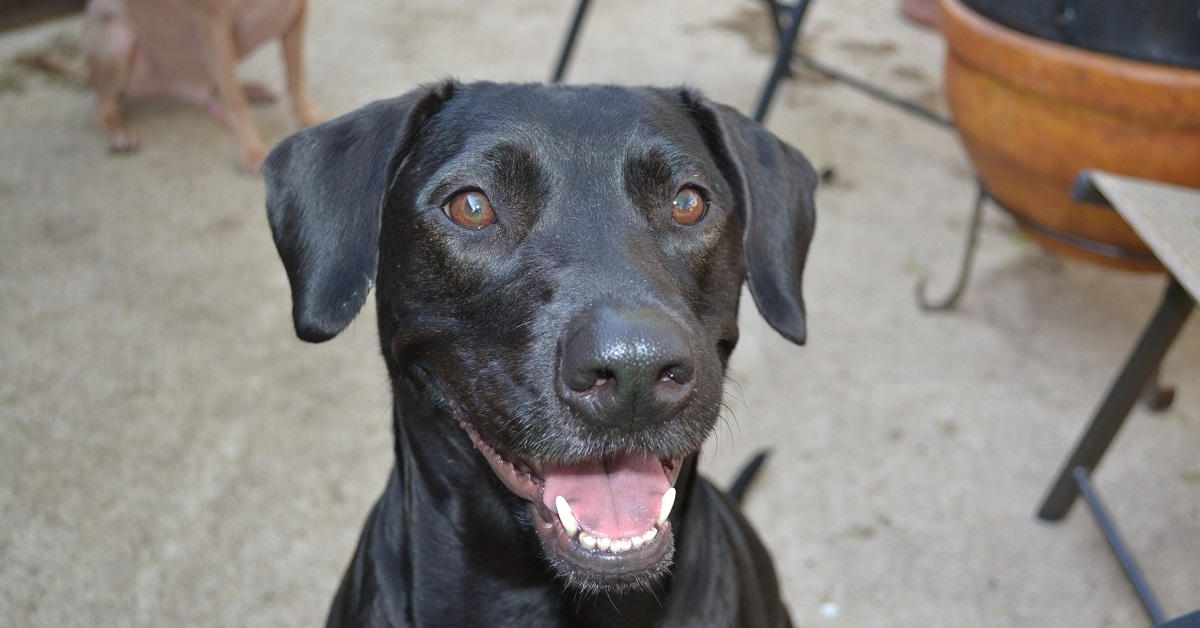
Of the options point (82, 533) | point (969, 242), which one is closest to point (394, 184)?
point (82, 533)

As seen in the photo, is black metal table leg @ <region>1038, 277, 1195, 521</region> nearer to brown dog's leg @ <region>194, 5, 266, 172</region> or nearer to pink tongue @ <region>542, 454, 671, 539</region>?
pink tongue @ <region>542, 454, 671, 539</region>

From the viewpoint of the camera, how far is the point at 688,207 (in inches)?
75.5

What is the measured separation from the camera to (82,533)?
9.91 feet

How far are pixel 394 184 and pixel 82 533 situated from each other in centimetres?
184

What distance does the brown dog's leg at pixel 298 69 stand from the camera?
516cm

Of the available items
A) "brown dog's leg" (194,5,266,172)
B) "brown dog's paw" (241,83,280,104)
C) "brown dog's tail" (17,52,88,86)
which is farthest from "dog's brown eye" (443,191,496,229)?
"brown dog's tail" (17,52,88,86)

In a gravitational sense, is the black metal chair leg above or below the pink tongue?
below

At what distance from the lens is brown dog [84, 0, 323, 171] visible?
490cm

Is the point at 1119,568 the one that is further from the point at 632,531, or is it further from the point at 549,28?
the point at 549,28

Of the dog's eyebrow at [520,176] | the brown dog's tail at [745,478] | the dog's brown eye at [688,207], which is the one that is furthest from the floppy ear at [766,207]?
the brown dog's tail at [745,478]

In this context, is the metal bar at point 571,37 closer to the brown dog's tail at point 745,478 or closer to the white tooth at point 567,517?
the brown dog's tail at point 745,478

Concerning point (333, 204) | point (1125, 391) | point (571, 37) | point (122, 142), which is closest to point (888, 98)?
point (571, 37)

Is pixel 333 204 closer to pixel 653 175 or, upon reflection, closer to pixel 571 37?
pixel 653 175

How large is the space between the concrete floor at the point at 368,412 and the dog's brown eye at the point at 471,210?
1.11 m
